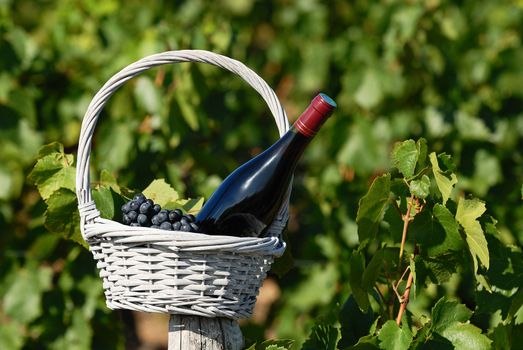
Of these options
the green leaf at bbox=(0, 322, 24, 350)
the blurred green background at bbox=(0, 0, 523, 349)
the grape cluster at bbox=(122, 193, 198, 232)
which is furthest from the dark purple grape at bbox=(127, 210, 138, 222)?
the green leaf at bbox=(0, 322, 24, 350)

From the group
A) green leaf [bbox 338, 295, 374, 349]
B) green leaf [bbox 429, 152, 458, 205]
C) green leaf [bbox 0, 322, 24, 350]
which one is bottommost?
green leaf [bbox 0, 322, 24, 350]

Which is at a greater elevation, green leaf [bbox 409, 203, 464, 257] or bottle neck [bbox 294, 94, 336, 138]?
bottle neck [bbox 294, 94, 336, 138]

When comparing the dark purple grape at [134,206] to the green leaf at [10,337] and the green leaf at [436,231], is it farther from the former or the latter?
the green leaf at [10,337]

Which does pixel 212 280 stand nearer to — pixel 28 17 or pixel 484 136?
pixel 484 136

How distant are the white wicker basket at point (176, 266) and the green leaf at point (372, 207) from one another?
17 cm

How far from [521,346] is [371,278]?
386mm

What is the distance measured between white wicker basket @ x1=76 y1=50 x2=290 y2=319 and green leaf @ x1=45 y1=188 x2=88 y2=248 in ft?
0.96

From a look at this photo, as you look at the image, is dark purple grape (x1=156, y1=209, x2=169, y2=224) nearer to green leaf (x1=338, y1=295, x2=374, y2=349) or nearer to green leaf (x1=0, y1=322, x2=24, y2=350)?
green leaf (x1=338, y1=295, x2=374, y2=349)

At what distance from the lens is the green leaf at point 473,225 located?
171cm

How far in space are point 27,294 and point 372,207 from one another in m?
1.97

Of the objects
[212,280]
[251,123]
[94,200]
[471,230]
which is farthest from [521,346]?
[251,123]

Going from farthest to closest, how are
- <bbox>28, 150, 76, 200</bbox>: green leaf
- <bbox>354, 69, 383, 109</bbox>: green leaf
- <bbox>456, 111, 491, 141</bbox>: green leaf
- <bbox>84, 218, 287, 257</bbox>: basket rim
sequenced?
<bbox>354, 69, 383, 109</bbox>: green leaf, <bbox>456, 111, 491, 141</bbox>: green leaf, <bbox>28, 150, 76, 200</bbox>: green leaf, <bbox>84, 218, 287, 257</bbox>: basket rim

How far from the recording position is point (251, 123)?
4457 mm

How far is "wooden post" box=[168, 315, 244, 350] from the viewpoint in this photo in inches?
66.4
